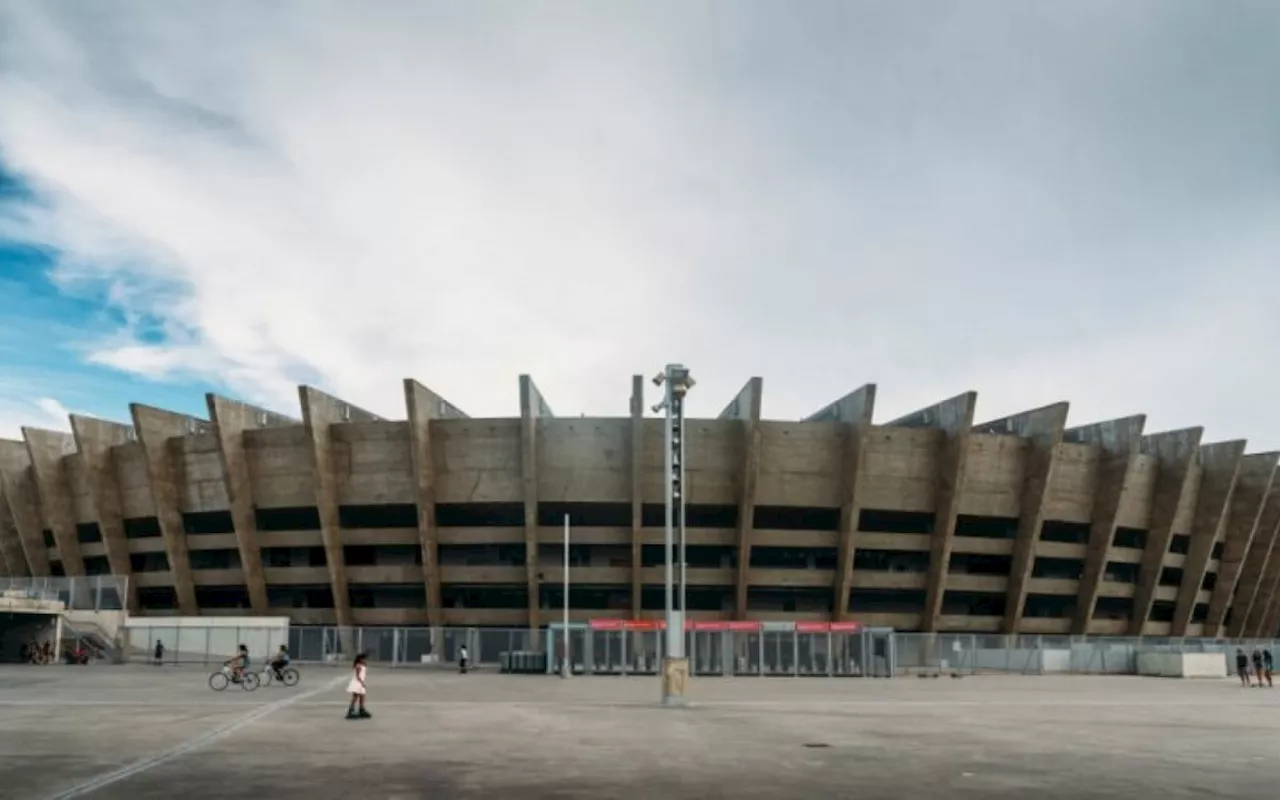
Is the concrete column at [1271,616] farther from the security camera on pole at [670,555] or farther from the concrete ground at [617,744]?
the security camera on pole at [670,555]

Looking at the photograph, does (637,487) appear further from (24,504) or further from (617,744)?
(24,504)

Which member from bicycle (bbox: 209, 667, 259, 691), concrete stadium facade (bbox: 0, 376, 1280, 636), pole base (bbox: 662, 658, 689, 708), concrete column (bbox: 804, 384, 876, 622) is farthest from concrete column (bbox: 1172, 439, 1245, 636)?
bicycle (bbox: 209, 667, 259, 691)

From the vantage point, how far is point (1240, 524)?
70.6 metres

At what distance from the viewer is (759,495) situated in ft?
189

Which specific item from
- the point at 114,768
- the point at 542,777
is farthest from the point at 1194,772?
the point at 114,768

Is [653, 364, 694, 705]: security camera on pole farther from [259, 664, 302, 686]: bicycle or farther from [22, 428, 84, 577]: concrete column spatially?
[22, 428, 84, 577]: concrete column

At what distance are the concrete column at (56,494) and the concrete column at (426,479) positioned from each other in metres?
25.5

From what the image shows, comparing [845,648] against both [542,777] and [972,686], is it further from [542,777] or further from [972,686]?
[542,777]

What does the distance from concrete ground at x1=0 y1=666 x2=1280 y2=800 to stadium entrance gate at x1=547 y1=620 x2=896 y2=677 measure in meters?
14.1

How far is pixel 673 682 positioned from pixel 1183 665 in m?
35.8

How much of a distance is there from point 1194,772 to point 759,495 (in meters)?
43.3

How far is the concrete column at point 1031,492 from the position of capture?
57938mm

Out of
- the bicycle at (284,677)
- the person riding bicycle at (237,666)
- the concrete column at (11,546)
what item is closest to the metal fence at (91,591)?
the bicycle at (284,677)

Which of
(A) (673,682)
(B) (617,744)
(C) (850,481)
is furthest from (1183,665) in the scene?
(B) (617,744)
